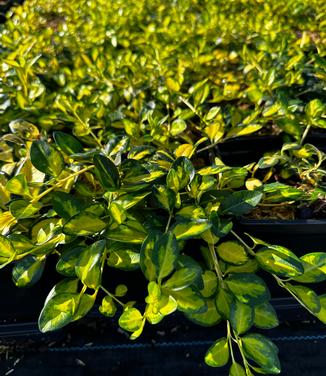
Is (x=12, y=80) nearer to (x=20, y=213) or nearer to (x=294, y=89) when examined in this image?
(x=20, y=213)

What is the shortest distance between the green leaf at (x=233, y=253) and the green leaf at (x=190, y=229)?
12 cm

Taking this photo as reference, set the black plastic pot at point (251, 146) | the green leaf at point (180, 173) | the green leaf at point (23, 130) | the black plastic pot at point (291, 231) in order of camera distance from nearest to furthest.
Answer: the green leaf at point (180, 173) → the black plastic pot at point (291, 231) → the green leaf at point (23, 130) → the black plastic pot at point (251, 146)

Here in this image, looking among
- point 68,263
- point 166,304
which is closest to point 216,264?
point 166,304

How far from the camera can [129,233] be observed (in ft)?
2.32

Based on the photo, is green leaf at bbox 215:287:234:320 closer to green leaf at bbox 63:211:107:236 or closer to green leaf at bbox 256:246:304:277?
green leaf at bbox 256:246:304:277

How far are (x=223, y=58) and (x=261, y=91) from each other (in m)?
0.47

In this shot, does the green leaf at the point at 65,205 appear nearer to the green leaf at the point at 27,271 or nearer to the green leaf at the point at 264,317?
the green leaf at the point at 27,271

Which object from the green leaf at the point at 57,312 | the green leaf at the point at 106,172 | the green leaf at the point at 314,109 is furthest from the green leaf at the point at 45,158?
the green leaf at the point at 314,109

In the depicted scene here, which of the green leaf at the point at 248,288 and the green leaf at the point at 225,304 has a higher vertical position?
the green leaf at the point at 248,288

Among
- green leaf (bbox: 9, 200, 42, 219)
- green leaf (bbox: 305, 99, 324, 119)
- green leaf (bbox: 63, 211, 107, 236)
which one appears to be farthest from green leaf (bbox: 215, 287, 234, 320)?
green leaf (bbox: 305, 99, 324, 119)

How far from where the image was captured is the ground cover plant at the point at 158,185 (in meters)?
0.68

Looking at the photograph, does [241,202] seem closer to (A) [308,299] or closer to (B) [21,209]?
(A) [308,299]

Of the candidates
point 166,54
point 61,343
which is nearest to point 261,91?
point 166,54

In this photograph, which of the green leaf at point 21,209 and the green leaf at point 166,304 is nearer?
the green leaf at point 166,304
